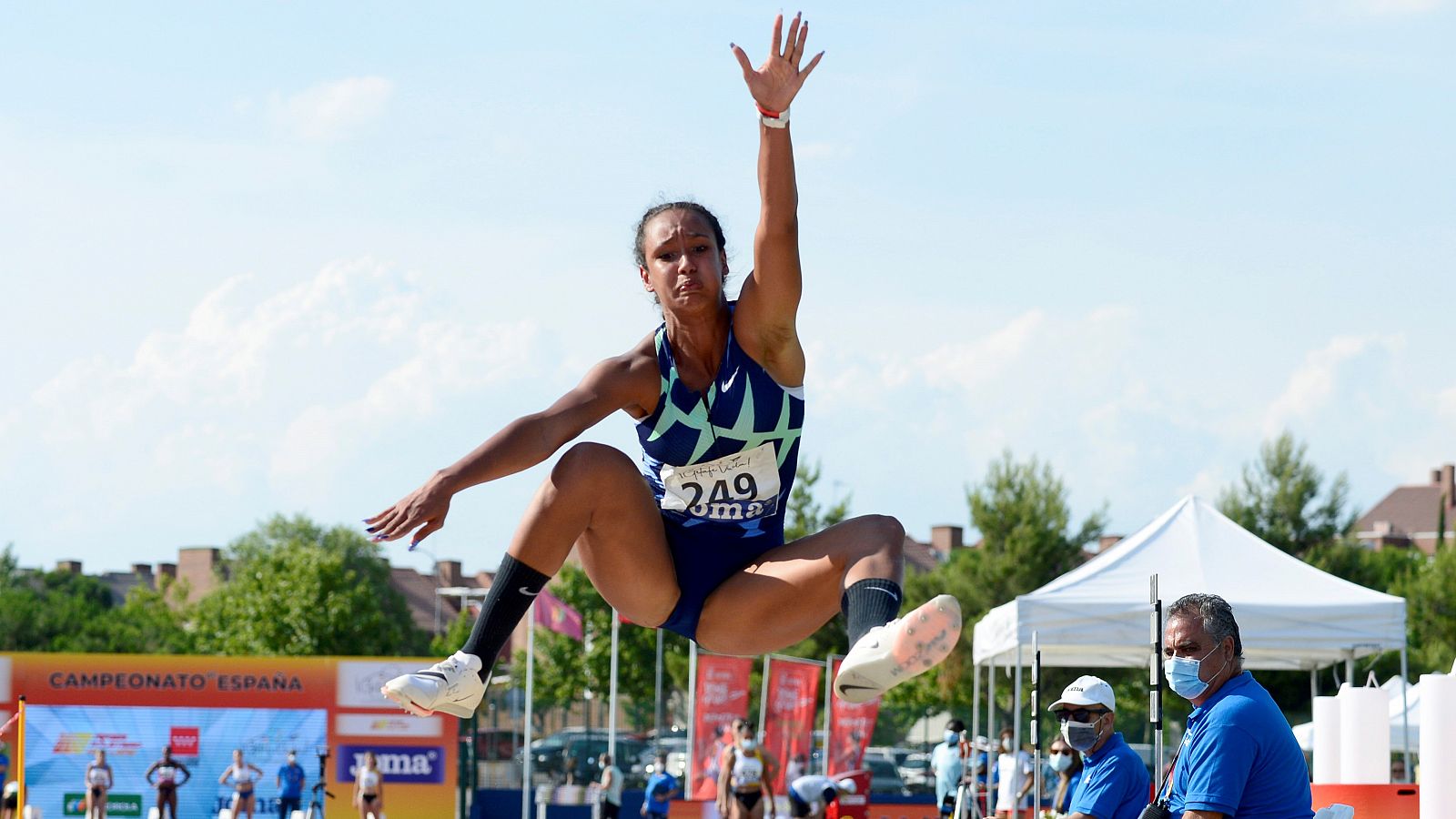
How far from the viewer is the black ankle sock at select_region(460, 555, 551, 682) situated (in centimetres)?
422

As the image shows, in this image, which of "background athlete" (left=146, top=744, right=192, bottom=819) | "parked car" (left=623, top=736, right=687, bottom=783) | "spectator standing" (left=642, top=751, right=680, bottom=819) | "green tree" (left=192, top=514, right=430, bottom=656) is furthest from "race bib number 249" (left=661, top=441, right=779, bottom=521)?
"green tree" (left=192, top=514, right=430, bottom=656)

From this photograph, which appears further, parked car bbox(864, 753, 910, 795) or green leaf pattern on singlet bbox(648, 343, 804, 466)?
parked car bbox(864, 753, 910, 795)

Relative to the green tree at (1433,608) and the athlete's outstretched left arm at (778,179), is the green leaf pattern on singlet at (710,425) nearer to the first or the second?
the athlete's outstretched left arm at (778,179)

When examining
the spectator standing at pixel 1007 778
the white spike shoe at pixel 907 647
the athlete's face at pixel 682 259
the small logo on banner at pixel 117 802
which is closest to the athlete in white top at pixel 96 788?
the small logo on banner at pixel 117 802

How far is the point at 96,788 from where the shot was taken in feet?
68.8

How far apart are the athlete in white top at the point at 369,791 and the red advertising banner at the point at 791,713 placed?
4.90m

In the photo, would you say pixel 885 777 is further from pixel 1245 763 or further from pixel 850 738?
pixel 1245 763

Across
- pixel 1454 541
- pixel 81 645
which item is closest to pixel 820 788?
pixel 1454 541

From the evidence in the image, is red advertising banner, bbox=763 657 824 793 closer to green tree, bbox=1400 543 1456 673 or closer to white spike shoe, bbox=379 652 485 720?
white spike shoe, bbox=379 652 485 720

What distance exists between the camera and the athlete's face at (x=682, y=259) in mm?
4242

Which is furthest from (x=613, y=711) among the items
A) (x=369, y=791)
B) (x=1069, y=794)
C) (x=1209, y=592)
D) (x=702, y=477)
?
(x=702, y=477)

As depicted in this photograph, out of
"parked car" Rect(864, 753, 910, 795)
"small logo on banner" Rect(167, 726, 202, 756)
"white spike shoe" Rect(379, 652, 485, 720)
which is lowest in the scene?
"parked car" Rect(864, 753, 910, 795)

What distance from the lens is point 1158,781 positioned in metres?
5.73

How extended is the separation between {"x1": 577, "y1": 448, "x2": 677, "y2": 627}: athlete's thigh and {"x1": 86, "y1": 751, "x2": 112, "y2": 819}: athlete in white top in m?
18.6
